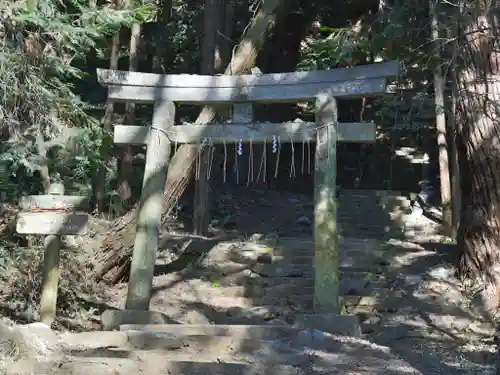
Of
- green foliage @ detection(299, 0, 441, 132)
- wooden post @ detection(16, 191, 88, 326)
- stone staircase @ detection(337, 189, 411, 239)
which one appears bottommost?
wooden post @ detection(16, 191, 88, 326)

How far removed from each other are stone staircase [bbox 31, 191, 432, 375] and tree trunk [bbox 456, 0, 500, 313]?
4.94 ft

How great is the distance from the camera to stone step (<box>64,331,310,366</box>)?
18.4 ft

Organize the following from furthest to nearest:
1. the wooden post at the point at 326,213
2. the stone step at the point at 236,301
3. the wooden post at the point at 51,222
→ the stone step at the point at 236,301 < the wooden post at the point at 326,213 < the wooden post at the point at 51,222

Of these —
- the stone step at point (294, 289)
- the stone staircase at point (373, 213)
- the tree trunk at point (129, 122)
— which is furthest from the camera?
the stone staircase at point (373, 213)

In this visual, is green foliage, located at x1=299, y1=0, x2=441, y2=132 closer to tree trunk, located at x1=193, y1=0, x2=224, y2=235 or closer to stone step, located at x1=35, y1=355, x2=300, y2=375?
tree trunk, located at x1=193, y1=0, x2=224, y2=235

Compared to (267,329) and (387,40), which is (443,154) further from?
(267,329)

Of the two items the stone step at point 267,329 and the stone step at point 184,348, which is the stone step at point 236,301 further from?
the stone step at point 184,348

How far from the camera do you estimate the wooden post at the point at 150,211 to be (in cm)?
717

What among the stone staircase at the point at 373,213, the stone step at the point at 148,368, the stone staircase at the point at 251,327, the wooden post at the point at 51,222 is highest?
the stone staircase at the point at 373,213

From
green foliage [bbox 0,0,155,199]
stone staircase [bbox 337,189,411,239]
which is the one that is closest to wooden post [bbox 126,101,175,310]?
green foliage [bbox 0,0,155,199]

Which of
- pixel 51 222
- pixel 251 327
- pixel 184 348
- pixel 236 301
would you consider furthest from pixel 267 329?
pixel 236 301

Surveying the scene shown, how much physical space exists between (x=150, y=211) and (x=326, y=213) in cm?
208

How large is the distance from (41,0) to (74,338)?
4.09 meters

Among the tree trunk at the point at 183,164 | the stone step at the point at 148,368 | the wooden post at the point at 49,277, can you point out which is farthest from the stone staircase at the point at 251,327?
the tree trunk at the point at 183,164
